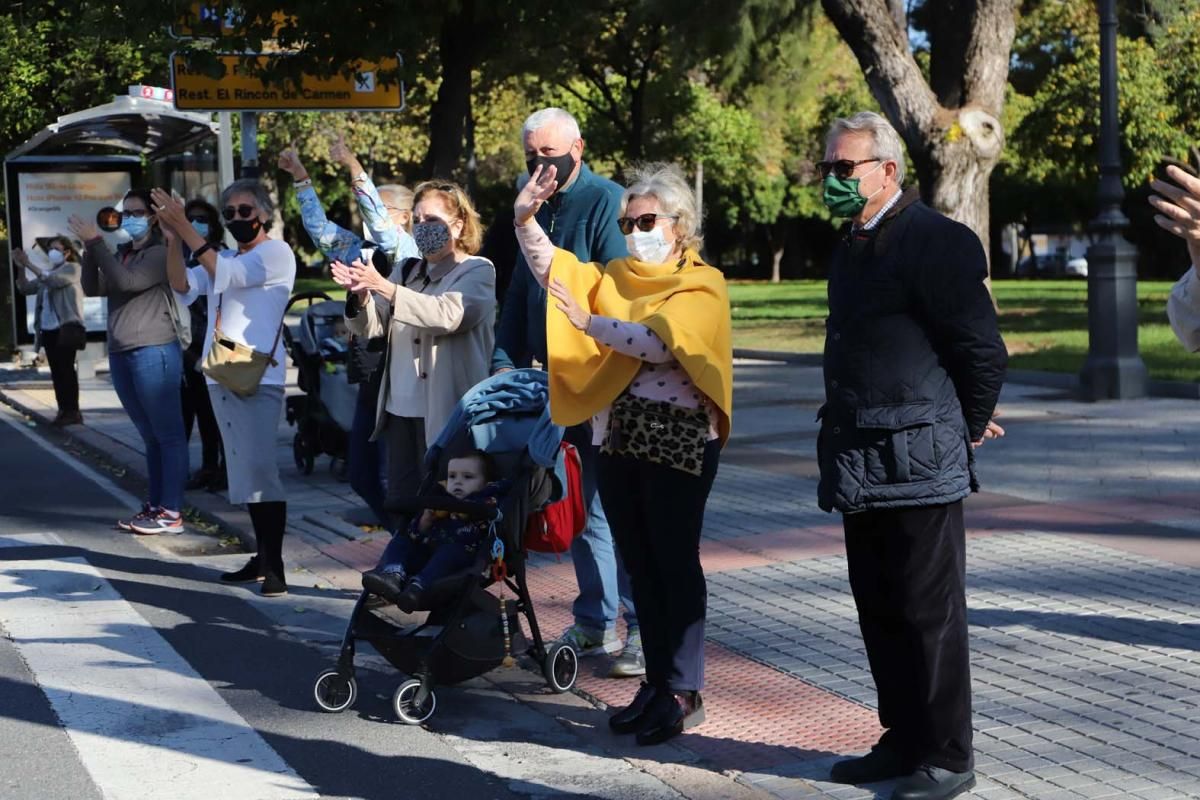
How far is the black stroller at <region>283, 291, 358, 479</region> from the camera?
11367 mm

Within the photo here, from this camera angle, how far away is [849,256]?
189 inches

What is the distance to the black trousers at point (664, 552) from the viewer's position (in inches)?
212

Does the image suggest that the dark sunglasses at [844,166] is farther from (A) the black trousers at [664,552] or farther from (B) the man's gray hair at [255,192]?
(B) the man's gray hair at [255,192]

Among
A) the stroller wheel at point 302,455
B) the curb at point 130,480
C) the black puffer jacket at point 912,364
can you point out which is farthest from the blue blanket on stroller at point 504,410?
the stroller wheel at point 302,455

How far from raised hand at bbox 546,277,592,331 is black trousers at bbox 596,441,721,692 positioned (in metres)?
0.55

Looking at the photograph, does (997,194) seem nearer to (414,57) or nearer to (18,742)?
(414,57)

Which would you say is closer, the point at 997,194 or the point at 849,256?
the point at 849,256

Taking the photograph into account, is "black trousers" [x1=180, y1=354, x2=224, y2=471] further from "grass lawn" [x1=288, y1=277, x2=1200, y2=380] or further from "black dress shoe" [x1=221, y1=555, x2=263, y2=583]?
"grass lawn" [x1=288, y1=277, x2=1200, y2=380]

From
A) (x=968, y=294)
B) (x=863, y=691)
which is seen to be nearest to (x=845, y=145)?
(x=968, y=294)

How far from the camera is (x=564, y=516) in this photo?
6098 millimetres

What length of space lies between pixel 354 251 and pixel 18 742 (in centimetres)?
284

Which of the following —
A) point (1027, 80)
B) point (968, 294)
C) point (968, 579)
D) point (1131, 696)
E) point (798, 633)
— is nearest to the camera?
point (968, 294)

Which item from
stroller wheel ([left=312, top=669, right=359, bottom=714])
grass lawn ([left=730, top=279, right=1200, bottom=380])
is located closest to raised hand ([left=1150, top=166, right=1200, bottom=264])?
stroller wheel ([left=312, top=669, right=359, bottom=714])

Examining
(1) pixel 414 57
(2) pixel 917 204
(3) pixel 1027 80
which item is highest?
(3) pixel 1027 80
